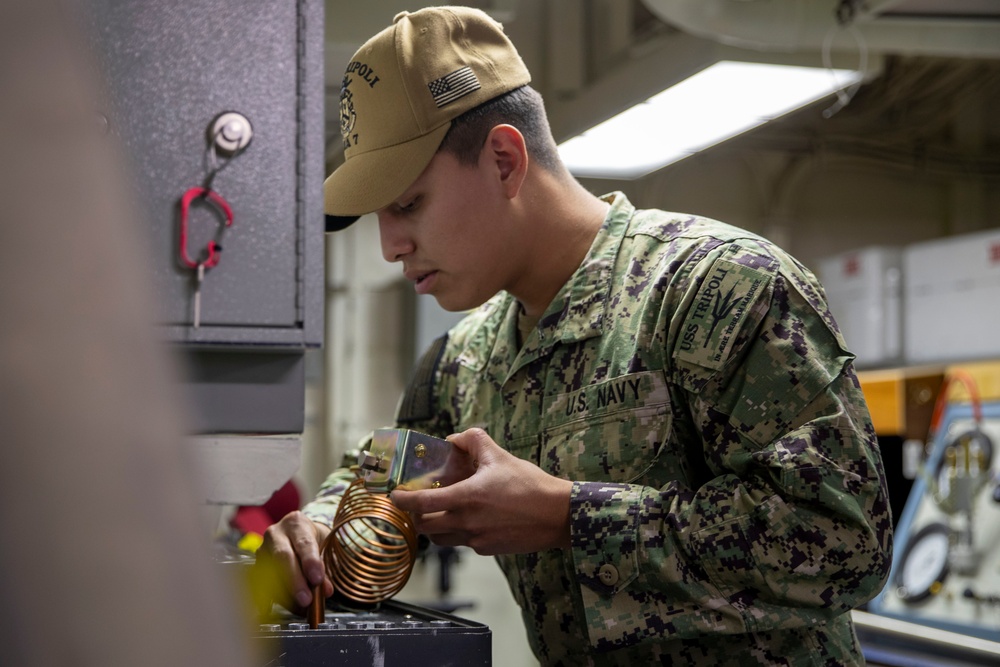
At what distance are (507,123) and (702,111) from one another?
2.46 metres

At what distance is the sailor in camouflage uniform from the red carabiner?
313mm

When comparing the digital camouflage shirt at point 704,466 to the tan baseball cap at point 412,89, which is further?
the tan baseball cap at point 412,89

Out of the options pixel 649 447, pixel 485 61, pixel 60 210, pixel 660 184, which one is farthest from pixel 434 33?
pixel 660 184

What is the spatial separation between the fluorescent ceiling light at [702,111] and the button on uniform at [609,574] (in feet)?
8.13

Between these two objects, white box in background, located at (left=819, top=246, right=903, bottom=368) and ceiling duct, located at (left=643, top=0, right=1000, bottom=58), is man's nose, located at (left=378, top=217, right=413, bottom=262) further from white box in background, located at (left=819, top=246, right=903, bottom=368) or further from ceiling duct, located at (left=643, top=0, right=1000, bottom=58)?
white box in background, located at (left=819, top=246, right=903, bottom=368)

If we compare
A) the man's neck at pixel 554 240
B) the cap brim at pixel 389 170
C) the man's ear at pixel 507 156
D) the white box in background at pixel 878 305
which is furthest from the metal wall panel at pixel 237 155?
the white box in background at pixel 878 305

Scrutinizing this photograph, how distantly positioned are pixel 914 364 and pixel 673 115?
2217 millimetres

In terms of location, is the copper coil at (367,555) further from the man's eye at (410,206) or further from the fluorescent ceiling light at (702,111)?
the fluorescent ceiling light at (702,111)

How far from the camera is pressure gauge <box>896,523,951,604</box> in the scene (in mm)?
3723

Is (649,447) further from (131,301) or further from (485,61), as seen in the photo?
(131,301)

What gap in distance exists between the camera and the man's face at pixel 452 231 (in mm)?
1479

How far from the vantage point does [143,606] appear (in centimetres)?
18

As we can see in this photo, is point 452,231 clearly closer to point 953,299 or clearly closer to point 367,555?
point 367,555

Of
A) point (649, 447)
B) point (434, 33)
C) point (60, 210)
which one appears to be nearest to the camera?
point (60, 210)
